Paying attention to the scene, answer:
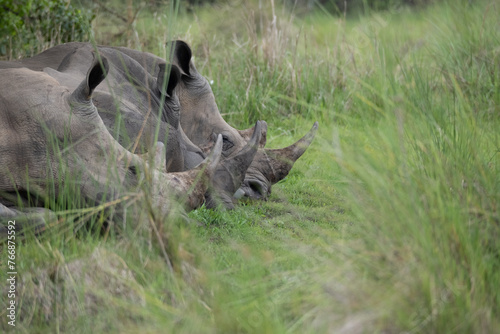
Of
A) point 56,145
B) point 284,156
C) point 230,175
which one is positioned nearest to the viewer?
point 56,145

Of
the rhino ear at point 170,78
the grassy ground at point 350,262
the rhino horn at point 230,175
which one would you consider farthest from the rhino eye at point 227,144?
the grassy ground at point 350,262

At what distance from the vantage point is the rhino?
4.62 m

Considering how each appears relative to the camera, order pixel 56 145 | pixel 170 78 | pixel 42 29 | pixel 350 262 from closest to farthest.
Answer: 1. pixel 350 262
2. pixel 56 145
3. pixel 170 78
4. pixel 42 29

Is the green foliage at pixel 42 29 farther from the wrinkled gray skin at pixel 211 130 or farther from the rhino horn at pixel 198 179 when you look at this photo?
the rhino horn at pixel 198 179

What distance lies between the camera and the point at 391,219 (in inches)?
98.9

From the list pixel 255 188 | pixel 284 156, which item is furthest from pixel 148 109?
pixel 284 156

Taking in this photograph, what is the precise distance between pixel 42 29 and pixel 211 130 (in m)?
3.14

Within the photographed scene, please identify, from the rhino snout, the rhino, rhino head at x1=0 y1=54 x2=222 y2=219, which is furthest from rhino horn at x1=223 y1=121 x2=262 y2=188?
rhino head at x1=0 y1=54 x2=222 y2=219

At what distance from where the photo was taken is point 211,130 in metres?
5.68

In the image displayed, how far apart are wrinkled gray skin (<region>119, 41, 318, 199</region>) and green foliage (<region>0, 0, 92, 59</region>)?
1.77 meters

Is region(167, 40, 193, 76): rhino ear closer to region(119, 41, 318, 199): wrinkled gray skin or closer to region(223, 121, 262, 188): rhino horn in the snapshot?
region(119, 41, 318, 199): wrinkled gray skin

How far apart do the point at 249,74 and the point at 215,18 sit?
4.03m

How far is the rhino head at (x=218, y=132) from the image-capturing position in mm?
5262

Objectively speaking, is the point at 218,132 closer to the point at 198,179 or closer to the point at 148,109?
the point at 148,109
